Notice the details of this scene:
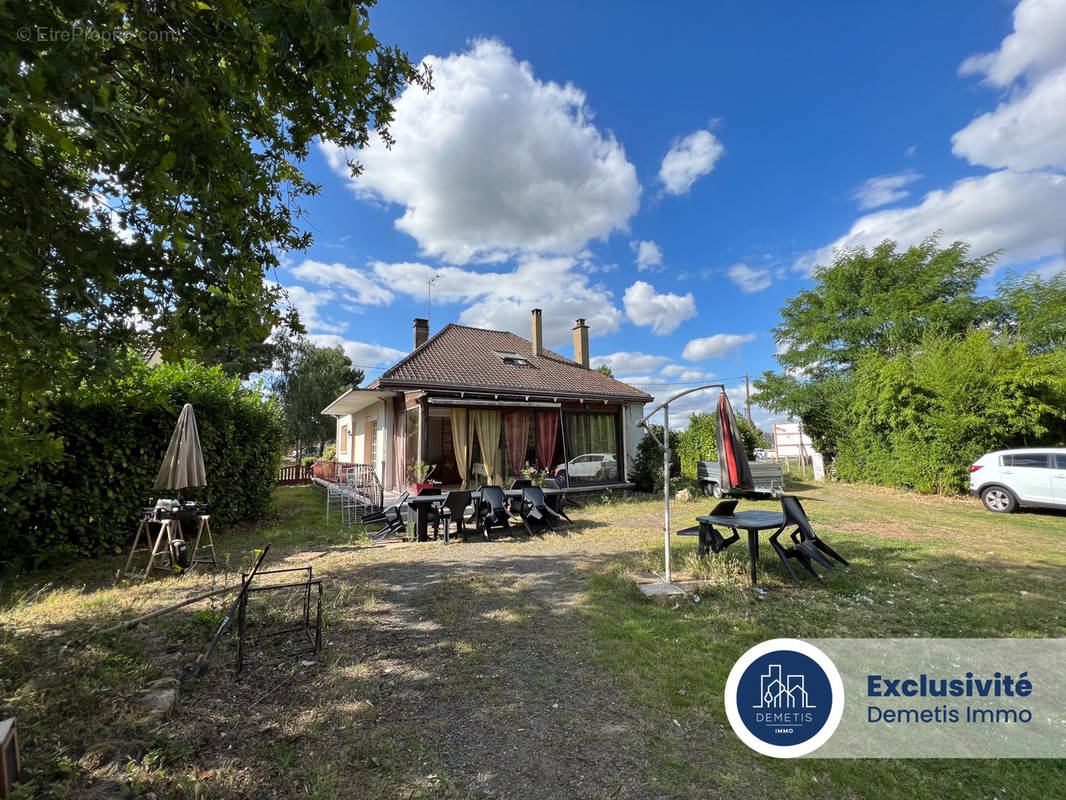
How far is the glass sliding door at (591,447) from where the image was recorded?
12.9m

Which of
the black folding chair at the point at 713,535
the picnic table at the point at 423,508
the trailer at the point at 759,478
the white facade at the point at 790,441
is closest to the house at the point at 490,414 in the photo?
the picnic table at the point at 423,508

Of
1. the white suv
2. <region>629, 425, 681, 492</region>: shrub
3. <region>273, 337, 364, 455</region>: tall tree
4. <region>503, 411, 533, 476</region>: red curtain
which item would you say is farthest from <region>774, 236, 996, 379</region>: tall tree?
<region>273, 337, 364, 455</region>: tall tree

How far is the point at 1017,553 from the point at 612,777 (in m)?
7.95

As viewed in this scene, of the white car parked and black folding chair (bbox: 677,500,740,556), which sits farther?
the white car parked

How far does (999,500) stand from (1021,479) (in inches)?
29.2

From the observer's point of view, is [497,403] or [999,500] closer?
[999,500]

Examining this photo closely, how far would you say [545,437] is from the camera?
1227cm

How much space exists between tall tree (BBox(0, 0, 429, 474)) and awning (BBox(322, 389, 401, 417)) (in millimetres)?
7773

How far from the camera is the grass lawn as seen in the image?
222 cm

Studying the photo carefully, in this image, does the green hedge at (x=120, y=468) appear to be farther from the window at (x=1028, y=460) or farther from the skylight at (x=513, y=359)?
the window at (x=1028, y=460)

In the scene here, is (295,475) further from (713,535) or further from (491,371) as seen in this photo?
(713,535)

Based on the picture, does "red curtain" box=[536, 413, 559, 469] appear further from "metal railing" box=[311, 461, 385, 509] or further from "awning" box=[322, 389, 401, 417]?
"metal railing" box=[311, 461, 385, 509]

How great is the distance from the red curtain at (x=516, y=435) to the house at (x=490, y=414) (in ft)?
0.09

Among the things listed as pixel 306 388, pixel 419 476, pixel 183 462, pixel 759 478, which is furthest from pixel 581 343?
pixel 306 388
